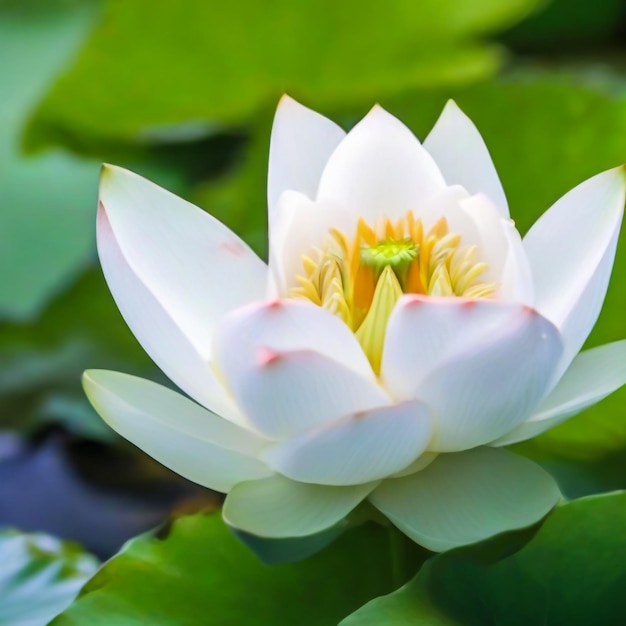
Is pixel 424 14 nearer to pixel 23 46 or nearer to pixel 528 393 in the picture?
pixel 23 46

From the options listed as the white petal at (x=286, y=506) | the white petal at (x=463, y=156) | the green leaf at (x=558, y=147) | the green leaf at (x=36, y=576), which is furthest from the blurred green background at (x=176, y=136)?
the white petal at (x=286, y=506)

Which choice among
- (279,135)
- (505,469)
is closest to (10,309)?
(279,135)

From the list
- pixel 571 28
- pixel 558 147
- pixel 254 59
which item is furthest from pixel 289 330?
pixel 571 28

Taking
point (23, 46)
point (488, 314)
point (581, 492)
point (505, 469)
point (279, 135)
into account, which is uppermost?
point (23, 46)

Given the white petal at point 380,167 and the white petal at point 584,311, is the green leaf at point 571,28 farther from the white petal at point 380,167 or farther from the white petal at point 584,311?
the white petal at point 584,311

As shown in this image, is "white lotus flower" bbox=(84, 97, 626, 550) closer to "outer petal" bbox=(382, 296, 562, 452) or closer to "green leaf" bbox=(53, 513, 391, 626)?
"outer petal" bbox=(382, 296, 562, 452)

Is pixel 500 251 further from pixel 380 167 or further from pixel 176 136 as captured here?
pixel 176 136
